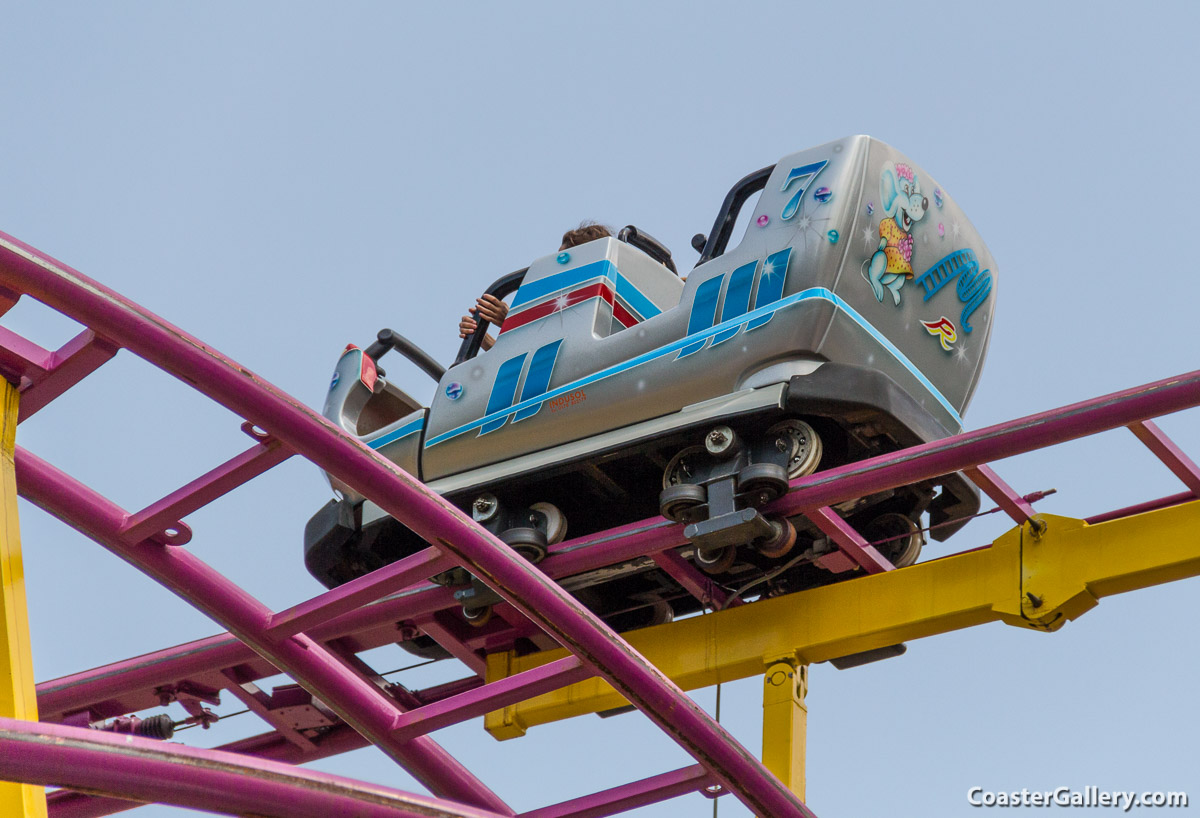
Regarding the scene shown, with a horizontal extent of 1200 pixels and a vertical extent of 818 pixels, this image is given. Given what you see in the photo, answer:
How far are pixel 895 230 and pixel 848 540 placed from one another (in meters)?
1.51

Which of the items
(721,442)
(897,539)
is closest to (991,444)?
Result: (721,442)

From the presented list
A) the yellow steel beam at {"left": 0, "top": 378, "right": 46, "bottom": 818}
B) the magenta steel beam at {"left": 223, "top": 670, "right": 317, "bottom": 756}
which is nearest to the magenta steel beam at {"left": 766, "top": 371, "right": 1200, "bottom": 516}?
the magenta steel beam at {"left": 223, "top": 670, "right": 317, "bottom": 756}

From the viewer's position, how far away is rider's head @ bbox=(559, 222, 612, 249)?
38.4ft

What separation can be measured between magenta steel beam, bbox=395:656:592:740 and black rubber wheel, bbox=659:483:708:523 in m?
0.90

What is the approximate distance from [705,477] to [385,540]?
7.18ft

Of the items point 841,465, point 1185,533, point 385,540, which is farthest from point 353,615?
point 1185,533

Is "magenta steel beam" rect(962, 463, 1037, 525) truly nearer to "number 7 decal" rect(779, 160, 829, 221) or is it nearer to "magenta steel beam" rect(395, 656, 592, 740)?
"number 7 decal" rect(779, 160, 829, 221)

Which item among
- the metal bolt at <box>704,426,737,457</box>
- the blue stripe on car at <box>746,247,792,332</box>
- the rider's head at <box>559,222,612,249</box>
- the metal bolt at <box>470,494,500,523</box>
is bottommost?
the metal bolt at <box>704,426,737,457</box>

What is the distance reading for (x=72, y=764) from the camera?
612 centimetres

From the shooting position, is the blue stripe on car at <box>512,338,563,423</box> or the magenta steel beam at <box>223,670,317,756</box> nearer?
the blue stripe on car at <box>512,338,563,423</box>

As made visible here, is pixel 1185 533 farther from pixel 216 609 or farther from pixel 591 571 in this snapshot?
pixel 216 609

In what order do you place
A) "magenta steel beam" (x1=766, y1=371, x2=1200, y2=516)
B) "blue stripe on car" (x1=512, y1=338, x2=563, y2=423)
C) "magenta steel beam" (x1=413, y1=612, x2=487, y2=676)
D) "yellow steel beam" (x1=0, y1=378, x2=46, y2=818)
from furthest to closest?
1. "magenta steel beam" (x1=413, y1=612, x2=487, y2=676)
2. "blue stripe on car" (x1=512, y1=338, x2=563, y2=423)
3. "magenta steel beam" (x1=766, y1=371, x2=1200, y2=516)
4. "yellow steel beam" (x1=0, y1=378, x2=46, y2=818)

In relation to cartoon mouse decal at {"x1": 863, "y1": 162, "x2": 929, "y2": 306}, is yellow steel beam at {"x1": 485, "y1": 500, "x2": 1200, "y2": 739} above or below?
below

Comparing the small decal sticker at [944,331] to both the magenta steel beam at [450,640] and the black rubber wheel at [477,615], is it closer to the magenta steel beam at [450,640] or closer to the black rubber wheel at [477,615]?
the black rubber wheel at [477,615]
